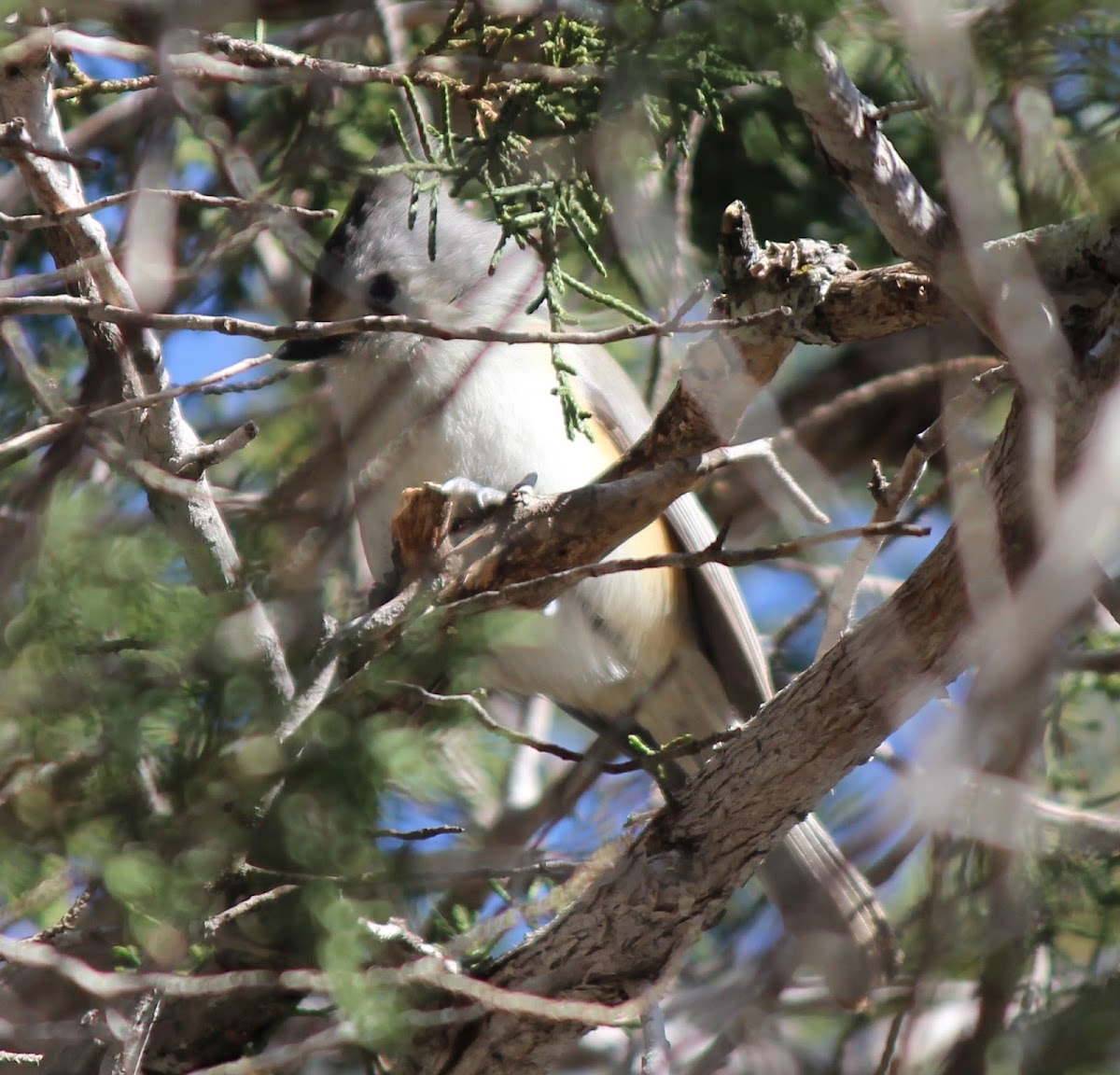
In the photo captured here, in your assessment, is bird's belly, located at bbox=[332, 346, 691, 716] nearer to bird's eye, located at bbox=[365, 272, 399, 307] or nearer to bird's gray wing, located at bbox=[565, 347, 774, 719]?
bird's gray wing, located at bbox=[565, 347, 774, 719]

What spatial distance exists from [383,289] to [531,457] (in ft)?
2.21

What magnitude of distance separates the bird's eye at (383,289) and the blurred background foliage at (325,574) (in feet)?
0.90

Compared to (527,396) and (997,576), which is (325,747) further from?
(527,396)

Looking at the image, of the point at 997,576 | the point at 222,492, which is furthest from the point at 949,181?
the point at 222,492

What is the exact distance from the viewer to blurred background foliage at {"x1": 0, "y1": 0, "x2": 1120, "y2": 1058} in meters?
1.94

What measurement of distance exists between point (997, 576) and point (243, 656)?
1256 millimetres

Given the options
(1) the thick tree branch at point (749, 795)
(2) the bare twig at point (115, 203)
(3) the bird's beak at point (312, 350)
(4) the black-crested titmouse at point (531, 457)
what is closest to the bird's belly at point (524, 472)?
(4) the black-crested titmouse at point (531, 457)

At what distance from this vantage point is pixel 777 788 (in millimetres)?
2404

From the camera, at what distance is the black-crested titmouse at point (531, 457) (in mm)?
3438

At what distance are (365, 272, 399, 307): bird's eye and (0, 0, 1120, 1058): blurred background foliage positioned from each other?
0.27 meters

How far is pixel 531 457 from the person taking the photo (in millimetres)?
3494

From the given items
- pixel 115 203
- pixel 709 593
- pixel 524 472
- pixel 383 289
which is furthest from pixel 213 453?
pixel 709 593

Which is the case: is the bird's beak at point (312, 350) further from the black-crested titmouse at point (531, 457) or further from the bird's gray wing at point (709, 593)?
the bird's gray wing at point (709, 593)

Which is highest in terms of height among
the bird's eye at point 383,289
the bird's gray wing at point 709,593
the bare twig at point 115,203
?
the bare twig at point 115,203
